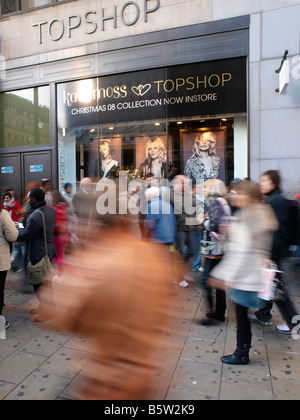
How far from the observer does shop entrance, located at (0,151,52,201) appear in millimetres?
9844

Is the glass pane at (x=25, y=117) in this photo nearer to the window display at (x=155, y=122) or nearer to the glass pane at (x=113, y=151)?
the window display at (x=155, y=122)

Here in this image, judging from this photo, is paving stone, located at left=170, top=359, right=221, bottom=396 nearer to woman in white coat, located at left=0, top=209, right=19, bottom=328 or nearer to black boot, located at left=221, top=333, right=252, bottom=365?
black boot, located at left=221, top=333, right=252, bottom=365

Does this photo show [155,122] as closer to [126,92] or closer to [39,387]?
[126,92]

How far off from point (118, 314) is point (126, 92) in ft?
26.5

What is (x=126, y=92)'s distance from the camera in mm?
8828

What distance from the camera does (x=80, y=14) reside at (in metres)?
8.98

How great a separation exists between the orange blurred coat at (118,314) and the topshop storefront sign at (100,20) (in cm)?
832

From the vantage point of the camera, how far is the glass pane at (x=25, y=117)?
9898 mm

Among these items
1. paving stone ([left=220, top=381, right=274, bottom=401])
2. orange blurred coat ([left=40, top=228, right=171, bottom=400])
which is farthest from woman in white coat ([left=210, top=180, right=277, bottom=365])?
orange blurred coat ([left=40, top=228, right=171, bottom=400])

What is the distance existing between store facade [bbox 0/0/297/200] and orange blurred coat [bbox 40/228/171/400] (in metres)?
6.01

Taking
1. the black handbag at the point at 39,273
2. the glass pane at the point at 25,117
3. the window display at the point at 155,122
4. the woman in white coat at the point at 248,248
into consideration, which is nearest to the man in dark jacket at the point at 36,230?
the black handbag at the point at 39,273

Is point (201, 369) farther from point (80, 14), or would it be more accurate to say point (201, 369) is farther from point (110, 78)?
point (80, 14)

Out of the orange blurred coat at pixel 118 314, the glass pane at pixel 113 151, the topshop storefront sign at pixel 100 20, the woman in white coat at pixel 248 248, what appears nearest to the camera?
the orange blurred coat at pixel 118 314

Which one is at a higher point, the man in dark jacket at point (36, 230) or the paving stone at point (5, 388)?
the man in dark jacket at point (36, 230)
